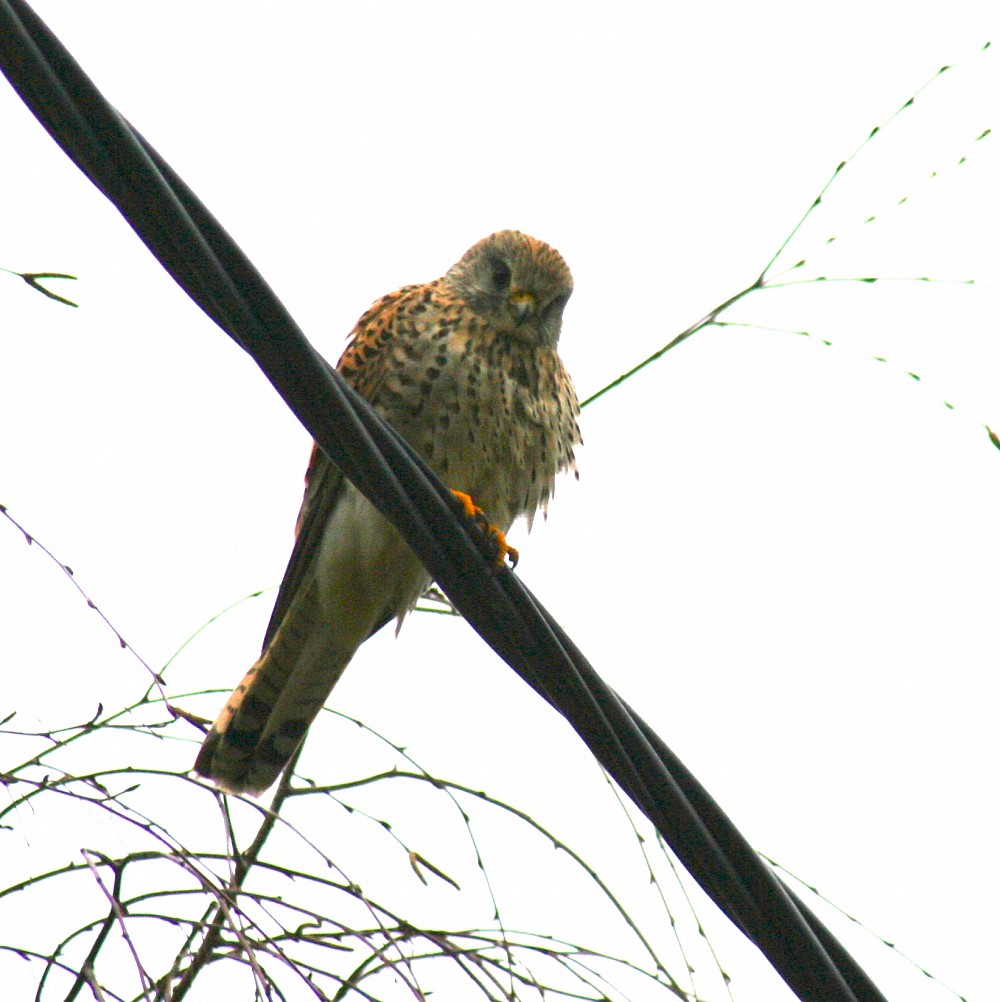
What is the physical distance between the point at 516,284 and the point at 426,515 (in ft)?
7.64

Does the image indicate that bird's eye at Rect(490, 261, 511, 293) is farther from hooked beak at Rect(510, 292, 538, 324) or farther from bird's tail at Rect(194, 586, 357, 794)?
bird's tail at Rect(194, 586, 357, 794)

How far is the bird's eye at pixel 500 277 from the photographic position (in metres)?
4.38

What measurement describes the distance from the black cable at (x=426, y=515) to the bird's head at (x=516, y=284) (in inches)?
79.9

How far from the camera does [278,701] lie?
4.03 meters

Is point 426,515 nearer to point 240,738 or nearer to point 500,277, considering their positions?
point 240,738

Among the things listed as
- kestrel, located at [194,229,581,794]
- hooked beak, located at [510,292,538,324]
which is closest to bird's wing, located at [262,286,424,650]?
kestrel, located at [194,229,581,794]

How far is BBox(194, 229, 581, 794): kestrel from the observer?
12.7 ft

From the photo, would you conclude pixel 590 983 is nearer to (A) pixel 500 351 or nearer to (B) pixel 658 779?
(B) pixel 658 779

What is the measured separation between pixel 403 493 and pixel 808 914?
819 millimetres

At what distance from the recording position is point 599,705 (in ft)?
6.89

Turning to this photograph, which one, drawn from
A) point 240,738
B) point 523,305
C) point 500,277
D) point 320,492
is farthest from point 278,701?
point 500,277

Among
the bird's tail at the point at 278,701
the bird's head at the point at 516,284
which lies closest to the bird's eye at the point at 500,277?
the bird's head at the point at 516,284

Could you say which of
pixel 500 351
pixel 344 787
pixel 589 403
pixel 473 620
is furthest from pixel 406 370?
pixel 473 620

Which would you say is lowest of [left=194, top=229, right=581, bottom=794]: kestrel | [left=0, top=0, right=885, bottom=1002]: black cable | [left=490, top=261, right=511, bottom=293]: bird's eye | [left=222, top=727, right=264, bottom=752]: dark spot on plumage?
[left=0, top=0, right=885, bottom=1002]: black cable
